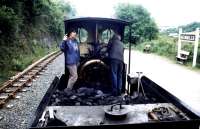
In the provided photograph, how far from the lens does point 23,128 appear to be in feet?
23.2

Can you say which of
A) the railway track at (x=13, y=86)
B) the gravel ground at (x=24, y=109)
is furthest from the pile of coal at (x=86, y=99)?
the railway track at (x=13, y=86)

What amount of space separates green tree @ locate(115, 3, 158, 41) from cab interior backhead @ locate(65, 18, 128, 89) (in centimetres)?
2752

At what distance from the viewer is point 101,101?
7012mm

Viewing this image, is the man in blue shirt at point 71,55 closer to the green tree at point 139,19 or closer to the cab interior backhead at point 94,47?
the cab interior backhead at point 94,47

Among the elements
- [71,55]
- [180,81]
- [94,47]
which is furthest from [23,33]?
[71,55]

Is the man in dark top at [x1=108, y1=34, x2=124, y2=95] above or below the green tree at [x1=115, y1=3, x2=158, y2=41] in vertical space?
below

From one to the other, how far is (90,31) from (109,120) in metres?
4.14

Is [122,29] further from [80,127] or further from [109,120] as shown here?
[80,127]

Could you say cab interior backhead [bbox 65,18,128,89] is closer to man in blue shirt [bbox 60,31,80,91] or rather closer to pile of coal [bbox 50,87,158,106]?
man in blue shirt [bbox 60,31,80,91]

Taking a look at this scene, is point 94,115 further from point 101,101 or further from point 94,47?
point 94,47

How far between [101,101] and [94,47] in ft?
7.79

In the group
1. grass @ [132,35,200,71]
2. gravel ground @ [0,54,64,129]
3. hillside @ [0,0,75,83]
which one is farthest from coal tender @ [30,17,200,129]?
grass @ [132,35,200,71]

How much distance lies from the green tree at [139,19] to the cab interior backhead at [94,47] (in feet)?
90.3

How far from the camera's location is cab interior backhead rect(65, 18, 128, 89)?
8.70 metres
